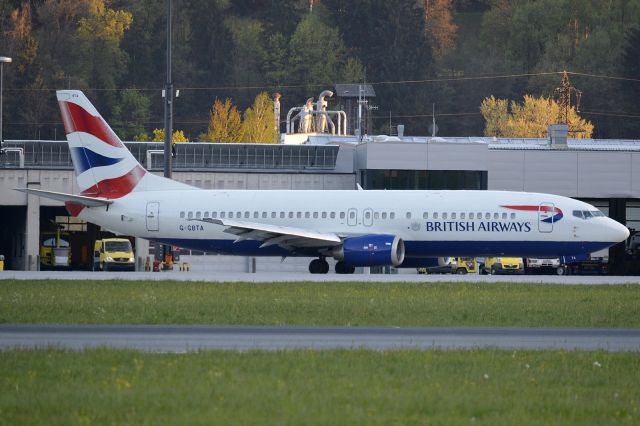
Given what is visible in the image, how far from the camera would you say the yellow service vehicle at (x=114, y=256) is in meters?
66.4

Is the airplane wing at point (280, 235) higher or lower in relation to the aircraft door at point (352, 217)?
lower

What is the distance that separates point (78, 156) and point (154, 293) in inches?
694

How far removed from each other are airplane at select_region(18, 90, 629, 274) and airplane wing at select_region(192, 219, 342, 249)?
0.05 metres

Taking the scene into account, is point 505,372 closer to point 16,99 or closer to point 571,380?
point 571,380

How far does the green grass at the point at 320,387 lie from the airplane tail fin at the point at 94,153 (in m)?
30.8

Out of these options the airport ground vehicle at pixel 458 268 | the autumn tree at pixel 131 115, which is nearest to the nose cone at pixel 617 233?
the airport ground vehicle at pixel 458 268

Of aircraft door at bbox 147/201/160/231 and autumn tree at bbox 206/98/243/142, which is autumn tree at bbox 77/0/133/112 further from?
aircraft door at bbox 147/201/160/231

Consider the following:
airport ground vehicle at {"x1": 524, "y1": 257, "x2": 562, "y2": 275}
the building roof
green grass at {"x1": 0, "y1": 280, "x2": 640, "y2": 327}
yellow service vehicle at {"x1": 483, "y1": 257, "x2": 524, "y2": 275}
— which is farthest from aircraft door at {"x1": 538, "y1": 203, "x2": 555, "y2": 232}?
the building roof

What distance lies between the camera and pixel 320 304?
106 ft

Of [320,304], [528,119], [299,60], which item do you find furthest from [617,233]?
[299,60]

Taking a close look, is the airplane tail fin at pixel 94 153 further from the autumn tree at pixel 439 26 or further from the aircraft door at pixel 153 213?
the autumn tree at pixel 439 26

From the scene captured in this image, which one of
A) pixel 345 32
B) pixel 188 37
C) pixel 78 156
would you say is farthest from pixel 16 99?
pixel 78 156

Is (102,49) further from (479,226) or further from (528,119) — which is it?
(479,226)

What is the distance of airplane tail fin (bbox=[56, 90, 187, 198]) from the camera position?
51688 millimetres
